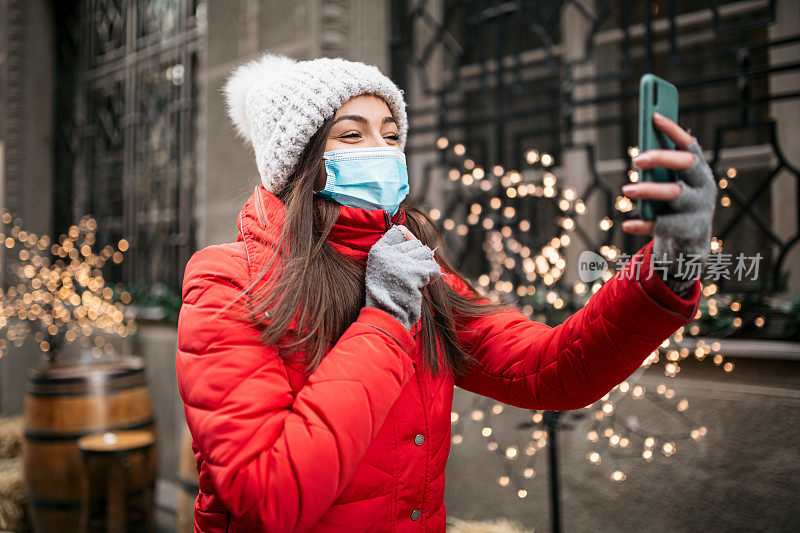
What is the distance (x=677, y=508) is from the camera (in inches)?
91.3

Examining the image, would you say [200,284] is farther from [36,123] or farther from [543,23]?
[36,123]

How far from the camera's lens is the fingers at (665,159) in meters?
0.83

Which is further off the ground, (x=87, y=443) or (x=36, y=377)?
(x=36, y=377)

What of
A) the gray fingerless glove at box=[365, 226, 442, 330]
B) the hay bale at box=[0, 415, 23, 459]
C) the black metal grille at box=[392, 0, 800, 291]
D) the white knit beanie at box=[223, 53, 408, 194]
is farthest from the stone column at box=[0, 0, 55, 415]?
the gray fingerless glove at box=[365, 226, 442, 330]

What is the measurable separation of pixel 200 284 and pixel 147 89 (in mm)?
4459

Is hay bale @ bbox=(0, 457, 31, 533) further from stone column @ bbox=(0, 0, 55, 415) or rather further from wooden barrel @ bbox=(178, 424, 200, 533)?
stone column @ bbox=(0, 0, 55, 415)

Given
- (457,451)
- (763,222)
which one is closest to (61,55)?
(457,451)

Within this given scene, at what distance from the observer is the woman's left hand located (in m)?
0.83

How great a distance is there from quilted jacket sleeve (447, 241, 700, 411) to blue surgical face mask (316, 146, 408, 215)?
14.0 inches

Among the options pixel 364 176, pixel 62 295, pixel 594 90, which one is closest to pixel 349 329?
pixel 364 176

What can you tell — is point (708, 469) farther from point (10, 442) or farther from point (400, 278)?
point (10, 442)

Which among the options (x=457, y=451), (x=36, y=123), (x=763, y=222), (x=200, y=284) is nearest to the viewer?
(x=200, y=284)

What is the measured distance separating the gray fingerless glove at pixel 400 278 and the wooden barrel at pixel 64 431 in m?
2.44

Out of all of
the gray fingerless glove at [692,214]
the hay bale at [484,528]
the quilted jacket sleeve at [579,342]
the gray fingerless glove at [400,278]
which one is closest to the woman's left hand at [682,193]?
the gray fingerless glove at [692,214]
